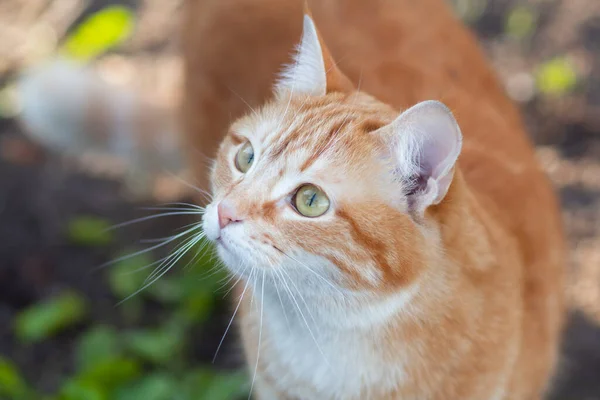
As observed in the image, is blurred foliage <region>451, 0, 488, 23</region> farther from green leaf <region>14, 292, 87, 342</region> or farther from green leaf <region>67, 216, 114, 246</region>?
green leaf <region>14, 292, 87, 342</region>

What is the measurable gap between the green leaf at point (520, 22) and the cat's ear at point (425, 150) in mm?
2967

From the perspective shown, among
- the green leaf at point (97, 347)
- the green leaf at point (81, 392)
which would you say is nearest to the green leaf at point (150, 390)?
the green leaf at point (81, 392)

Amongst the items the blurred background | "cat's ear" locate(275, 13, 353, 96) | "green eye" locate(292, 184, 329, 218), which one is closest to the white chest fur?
"green eye" locate(292, 184, 329, 218)

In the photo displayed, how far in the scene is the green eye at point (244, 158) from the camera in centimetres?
160

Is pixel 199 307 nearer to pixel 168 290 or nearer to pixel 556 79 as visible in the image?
pixel 168 290

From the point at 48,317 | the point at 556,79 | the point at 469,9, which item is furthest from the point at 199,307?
the point at 469,9

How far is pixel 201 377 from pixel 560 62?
8.53 feet

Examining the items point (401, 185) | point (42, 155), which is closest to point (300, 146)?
point (401, 185)

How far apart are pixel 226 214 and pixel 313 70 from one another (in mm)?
495

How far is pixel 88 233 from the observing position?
3.38 meters

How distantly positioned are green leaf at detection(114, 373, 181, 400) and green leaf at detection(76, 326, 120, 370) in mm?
227

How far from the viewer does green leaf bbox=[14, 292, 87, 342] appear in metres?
2.94

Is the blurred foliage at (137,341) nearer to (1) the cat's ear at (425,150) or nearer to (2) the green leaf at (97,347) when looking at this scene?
(2) the green leaf at (97,347)

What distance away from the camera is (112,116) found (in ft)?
11.2
